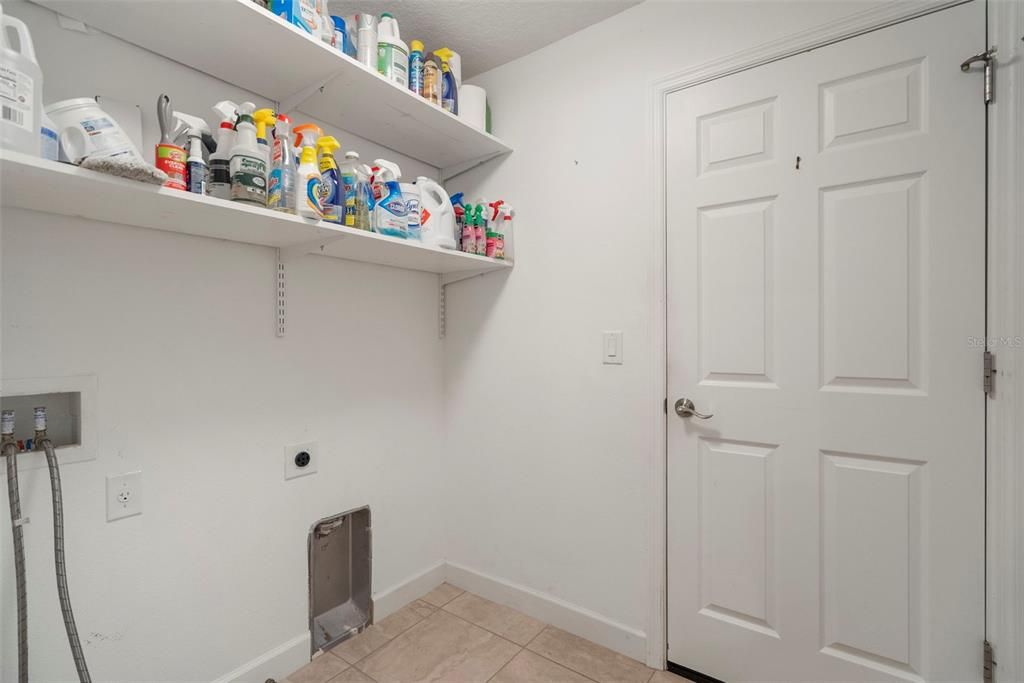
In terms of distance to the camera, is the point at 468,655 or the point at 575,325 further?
the point at 575,325

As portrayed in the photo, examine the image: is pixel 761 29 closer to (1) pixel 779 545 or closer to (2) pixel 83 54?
(1) pixel 779 545

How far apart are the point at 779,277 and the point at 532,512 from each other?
50.6 inches

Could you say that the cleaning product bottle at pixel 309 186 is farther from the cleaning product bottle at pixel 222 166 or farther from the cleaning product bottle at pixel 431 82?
the cleaning product bottle at pixel 431 82

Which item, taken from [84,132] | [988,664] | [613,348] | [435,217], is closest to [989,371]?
[988,664]

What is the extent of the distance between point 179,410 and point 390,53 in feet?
4.22

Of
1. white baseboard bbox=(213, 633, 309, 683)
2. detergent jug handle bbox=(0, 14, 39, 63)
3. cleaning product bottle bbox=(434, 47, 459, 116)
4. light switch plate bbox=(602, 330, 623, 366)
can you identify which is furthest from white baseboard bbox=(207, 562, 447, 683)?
cleaning product bottle bbox=(434, 47, 459, 116)

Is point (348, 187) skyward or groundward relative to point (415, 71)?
groundward

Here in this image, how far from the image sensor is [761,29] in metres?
1.40

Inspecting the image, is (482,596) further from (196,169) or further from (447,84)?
(447,84)

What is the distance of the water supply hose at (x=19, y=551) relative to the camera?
3.22 feet

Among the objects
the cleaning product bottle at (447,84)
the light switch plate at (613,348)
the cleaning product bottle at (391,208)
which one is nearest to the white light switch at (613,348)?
the light switch plate at (613,348)

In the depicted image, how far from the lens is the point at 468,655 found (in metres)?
1.62

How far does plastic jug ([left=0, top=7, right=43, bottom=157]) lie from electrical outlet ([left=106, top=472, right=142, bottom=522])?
811 mm

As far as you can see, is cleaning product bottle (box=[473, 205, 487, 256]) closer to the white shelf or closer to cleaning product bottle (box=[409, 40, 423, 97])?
the white shelf
